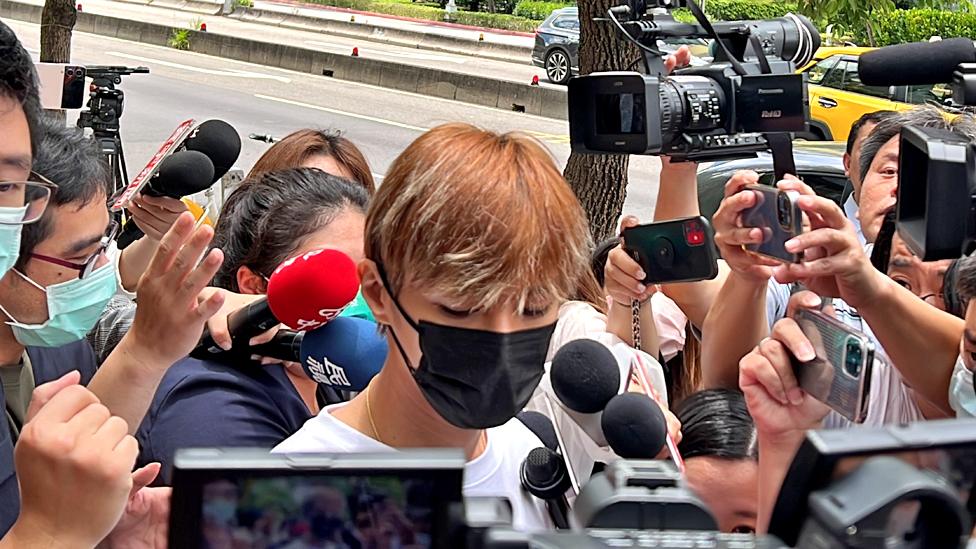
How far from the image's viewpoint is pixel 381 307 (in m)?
1.64

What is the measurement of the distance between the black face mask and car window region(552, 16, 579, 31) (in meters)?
16.0

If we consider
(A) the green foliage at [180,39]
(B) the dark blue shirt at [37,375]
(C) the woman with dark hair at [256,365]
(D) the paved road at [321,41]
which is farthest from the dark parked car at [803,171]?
(A) the green foliage at [180,39]

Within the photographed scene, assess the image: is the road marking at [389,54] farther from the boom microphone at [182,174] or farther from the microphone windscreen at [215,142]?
the boom microphone at [182,174]

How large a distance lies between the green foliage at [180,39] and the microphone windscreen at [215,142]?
1723 cm

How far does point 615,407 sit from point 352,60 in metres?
16.3

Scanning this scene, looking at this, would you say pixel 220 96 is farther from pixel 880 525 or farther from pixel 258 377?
pixel 880 525

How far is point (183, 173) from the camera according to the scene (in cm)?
302

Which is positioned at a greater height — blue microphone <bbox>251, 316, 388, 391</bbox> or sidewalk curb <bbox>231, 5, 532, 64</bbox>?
sidewalk curb <bbox>231, 5, 532, 64</bbox>

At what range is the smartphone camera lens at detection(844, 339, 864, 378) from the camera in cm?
139

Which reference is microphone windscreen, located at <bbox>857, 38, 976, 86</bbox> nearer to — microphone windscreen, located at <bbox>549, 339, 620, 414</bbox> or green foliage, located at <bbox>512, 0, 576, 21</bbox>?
microphone windscreen, located at <bbox>549, 339, 620, 414</bbox>

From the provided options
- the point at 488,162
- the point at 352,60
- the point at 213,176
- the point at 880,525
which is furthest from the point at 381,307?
the point at 352,60

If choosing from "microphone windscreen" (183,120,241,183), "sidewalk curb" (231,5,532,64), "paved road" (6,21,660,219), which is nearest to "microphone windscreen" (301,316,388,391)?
"microphone windscreen" (183,120,241,183)

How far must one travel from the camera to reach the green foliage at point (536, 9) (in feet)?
77.3

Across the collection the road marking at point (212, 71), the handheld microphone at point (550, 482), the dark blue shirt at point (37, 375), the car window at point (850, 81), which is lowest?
the dark blue shirt at point (37, 375)
